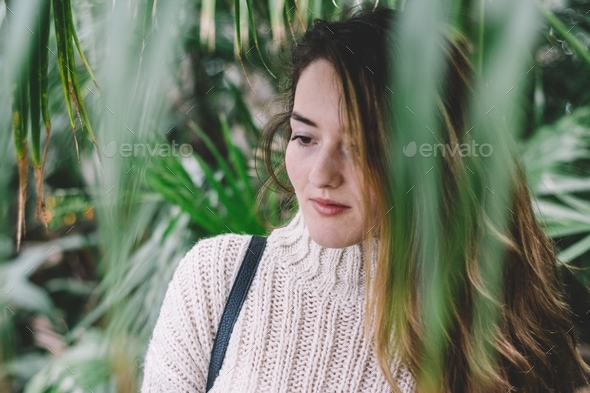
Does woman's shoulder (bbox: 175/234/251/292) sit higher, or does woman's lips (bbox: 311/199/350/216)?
woman's lips (bbox: 311/199/350/216)

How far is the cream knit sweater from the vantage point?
0.69 meters

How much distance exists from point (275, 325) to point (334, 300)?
0.08 metres

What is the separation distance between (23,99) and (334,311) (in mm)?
532

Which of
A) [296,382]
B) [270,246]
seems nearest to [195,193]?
[270,246]

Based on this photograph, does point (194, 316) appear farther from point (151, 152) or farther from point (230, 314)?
point (151, 152)

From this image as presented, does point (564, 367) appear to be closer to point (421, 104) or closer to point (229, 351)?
point (229, 351)

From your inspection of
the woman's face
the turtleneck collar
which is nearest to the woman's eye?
the woman's face

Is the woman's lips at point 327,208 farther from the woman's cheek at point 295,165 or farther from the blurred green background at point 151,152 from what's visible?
the blurred green background at point 151,152

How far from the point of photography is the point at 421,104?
0.54 ft

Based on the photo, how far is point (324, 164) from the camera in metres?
0.58

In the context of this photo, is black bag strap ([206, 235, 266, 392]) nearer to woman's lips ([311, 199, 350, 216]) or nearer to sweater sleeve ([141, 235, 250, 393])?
sweater sleeve ([141, 235, 250, 393])

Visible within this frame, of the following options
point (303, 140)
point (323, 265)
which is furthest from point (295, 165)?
point (323, 265)

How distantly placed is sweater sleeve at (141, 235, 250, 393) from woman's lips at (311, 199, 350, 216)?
153mm

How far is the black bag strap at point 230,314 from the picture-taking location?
692 mm
